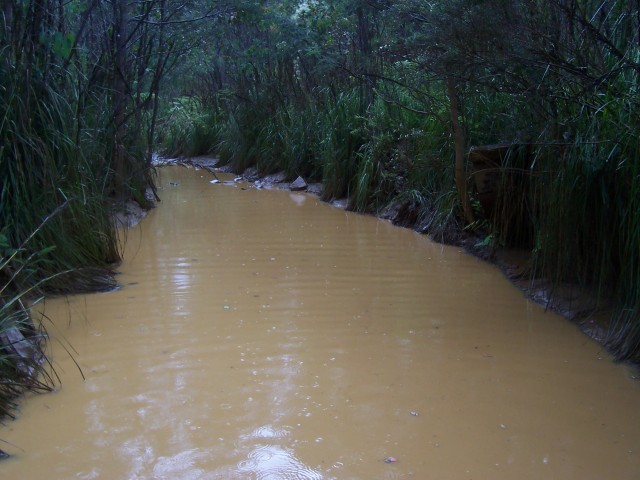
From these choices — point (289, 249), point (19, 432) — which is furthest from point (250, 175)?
point (19, 432)

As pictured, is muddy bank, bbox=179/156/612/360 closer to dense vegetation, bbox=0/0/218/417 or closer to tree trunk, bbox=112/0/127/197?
tree trunk, bbox=112/0/127/197

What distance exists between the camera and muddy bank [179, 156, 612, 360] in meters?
4.93

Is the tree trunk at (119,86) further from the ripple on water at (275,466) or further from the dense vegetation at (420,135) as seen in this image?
the ripple on water at (275,466)

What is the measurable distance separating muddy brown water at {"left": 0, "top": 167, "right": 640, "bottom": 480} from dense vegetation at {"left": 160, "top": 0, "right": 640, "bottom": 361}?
2.19 ft

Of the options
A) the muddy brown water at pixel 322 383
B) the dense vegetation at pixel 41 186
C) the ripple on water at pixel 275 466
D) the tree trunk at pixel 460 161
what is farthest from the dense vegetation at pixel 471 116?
the dense vegetation at pixel 41 186

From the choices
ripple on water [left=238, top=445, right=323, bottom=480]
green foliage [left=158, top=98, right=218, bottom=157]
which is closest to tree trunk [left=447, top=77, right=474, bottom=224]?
ripple on water [left=238, top=445, right=323, bottom=480]

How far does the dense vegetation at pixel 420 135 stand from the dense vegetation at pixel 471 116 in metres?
0.02

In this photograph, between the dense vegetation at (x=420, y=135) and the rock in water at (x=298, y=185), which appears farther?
the rock in water at (x=298, y=185)

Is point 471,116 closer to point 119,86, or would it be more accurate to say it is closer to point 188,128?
point 119,86

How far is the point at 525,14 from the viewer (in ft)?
17.3

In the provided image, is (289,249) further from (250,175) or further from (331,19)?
(250,175)

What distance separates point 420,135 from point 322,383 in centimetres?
534

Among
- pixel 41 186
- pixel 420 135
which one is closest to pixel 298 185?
pixel 420 135

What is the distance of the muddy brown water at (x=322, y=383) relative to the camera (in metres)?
3.19
